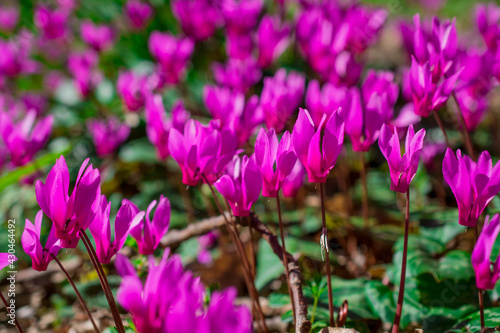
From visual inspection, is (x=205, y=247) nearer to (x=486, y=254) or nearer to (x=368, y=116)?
(x=368, y=116)

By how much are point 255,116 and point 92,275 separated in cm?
83

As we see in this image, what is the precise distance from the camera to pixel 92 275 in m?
1.65

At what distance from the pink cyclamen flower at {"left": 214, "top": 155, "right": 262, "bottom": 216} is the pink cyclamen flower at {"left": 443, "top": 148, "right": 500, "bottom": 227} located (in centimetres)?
32

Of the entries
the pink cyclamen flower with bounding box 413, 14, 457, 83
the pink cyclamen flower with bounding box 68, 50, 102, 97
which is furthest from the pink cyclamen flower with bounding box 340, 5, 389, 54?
the pink cyclamen flower with bounding box 68, 50, 102, 97

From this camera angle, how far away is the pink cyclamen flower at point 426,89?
100 cm

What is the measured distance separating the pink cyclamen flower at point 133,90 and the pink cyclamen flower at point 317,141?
1.15 metres

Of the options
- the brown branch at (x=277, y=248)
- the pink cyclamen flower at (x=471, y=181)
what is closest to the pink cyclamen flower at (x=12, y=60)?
the brown branch at (x=277, y=248)

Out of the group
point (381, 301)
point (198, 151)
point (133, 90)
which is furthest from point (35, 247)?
point (133, 90)

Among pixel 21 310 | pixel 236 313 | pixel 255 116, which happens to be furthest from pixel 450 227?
pixel 21 310

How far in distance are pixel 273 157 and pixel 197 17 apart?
1.64 metres

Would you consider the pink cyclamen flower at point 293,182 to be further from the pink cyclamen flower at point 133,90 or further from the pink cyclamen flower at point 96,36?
the pink cyclamen flower at point 96,36

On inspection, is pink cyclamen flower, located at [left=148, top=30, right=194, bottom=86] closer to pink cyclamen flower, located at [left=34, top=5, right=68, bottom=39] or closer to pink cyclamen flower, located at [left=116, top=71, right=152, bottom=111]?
pink cyclamen flower, located at [left=116, top=71, right=152, bottom=111]

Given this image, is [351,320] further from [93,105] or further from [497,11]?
[93,105]

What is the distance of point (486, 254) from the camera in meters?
0.74
